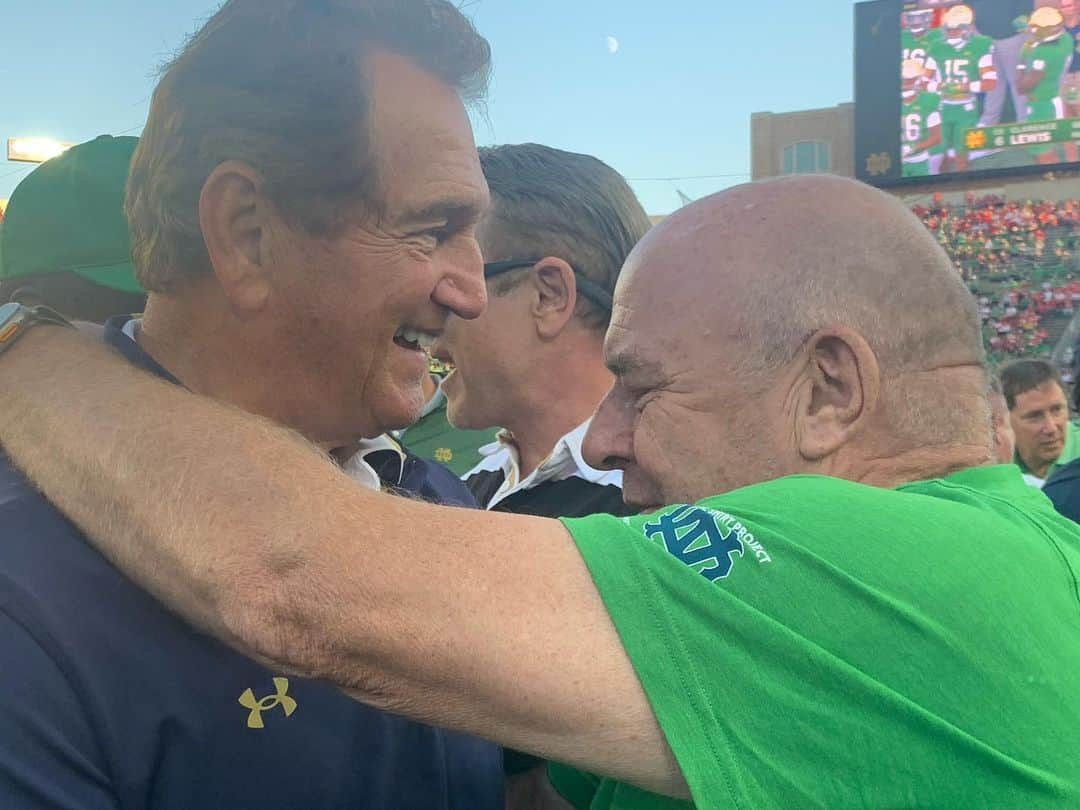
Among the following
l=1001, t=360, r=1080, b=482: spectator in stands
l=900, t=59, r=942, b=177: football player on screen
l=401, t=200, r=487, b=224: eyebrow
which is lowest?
l=900, t=59, r=942, b=177: football player on screen

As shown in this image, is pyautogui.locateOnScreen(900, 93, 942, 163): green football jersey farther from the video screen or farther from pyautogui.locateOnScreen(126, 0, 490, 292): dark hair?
pyautogui.locateOnScreen(126, 0, 490, 292): dark hair

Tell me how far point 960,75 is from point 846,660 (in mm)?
25829

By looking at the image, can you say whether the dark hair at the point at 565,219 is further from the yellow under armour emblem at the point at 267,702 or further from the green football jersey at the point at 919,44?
the green football jersey at the point at 919,44

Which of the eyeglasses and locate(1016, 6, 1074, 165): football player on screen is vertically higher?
the eyeglasses

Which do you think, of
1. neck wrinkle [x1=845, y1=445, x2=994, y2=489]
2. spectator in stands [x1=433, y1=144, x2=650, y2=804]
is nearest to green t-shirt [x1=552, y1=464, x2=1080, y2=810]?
neck wrinkle [x1=845, y1=445, x2=994, y2=489]

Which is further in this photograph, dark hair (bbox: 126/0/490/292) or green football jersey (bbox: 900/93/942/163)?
Answer: green football jersey (bbox: 900/93/942/163)

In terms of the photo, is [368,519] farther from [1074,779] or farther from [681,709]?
[1074,779]

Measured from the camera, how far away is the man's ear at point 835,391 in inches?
56.2

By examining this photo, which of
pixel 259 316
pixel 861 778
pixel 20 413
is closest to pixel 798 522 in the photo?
pixel 861 778

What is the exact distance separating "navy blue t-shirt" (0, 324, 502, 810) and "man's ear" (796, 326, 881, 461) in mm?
788

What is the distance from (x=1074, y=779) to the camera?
43.1 inches

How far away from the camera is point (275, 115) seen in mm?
1578

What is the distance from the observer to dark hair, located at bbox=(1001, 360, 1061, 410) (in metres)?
5.96

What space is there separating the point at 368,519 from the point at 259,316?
61 cm
